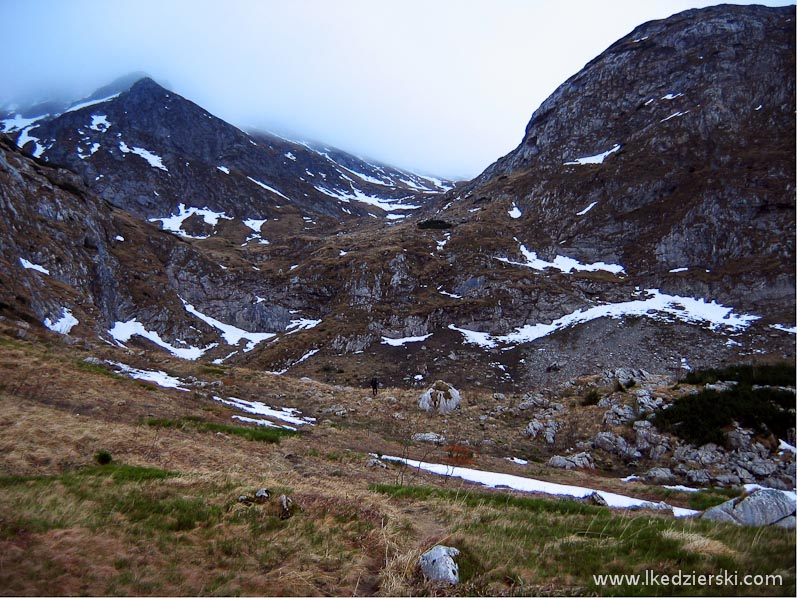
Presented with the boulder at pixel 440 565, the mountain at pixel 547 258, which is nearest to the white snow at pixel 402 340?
the mountain at pixel 547 258

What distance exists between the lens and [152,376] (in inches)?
932

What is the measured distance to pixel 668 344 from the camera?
44.4 m

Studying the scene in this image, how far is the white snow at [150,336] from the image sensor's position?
5417 centimetres

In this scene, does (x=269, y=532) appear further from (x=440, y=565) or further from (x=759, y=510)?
(x=759, y=510)

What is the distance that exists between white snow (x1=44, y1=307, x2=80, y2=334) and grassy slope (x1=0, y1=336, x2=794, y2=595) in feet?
107

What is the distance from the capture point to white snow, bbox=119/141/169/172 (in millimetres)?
140875

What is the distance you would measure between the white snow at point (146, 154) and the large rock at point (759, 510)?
16480 cm

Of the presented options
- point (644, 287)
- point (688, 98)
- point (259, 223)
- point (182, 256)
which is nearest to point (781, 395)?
point (644, 287)

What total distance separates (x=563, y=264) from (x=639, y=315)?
737 inches

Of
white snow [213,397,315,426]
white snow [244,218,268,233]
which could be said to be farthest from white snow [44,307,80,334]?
white snow [244,218,268,233]

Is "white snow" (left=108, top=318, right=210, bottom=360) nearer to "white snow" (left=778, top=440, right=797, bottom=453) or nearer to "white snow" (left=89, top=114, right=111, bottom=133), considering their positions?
"white snow" (left=778, top=440, right=797, bottom=453)

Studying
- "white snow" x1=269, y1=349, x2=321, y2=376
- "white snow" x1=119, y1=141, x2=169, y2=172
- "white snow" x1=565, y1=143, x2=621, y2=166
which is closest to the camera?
"white snow" x1=269, y1=349, x2=321, y2=376

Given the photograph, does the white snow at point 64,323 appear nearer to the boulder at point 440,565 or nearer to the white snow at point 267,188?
the boulder at point 440,565

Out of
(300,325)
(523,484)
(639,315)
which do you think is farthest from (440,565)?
(300,325)
